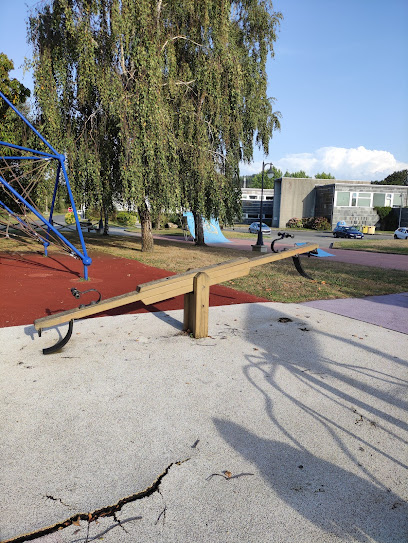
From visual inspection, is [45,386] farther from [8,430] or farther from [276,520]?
[276,520]

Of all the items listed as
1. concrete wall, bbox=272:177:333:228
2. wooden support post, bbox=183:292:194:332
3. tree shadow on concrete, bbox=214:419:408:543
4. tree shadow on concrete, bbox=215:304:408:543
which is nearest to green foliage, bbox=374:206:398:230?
concrete wall, bbox=272:177:333:228

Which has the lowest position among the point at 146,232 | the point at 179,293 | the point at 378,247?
the point at 378,247

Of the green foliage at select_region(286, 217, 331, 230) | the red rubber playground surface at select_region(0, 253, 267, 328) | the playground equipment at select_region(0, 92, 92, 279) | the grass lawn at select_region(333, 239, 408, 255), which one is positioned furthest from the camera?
the green foliage at select_region(286, 217, 331, 230)

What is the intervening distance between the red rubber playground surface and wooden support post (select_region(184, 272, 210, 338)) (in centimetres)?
190

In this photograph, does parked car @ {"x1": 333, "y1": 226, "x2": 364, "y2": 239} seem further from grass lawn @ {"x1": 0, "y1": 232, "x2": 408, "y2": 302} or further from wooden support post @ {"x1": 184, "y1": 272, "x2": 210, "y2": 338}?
wooden support post @ {"x1": 184, "y1": 272, "x2": 210, "y2": 338}

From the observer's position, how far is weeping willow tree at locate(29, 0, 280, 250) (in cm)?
1358

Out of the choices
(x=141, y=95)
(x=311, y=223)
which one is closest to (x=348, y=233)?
(x=311, y=223)

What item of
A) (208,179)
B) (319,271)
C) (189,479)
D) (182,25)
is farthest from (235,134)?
(189,479)

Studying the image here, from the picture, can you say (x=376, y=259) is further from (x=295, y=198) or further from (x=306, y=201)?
(x=306, y=201)

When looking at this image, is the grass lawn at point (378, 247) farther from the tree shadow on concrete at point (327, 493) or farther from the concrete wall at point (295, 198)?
the concrete wall at point (295, 198)

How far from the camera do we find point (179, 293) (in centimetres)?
571

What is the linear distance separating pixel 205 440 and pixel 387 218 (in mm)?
58138

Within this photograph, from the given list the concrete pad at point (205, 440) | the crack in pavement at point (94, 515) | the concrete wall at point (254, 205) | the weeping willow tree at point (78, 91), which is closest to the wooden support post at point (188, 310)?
the concrete pad at point (205, 440)

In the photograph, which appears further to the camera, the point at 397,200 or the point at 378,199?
the point at 397,200
